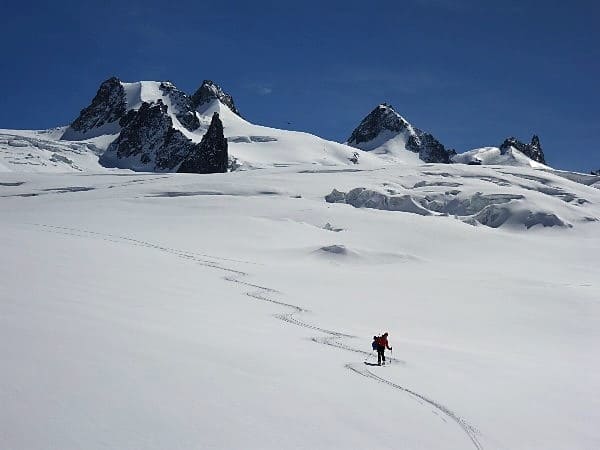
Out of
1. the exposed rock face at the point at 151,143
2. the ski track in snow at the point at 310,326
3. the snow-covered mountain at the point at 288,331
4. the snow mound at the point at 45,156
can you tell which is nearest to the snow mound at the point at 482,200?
the snow-covered mountain at the point at 288,331

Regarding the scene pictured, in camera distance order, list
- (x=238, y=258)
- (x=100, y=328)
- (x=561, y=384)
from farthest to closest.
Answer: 1. (x=238, y=258)
2. (x=561, y=384)
3. (x=100, y=328)

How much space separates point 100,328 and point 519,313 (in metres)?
24.0

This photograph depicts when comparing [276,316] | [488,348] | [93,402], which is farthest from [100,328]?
[488,348]

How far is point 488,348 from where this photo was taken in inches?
869

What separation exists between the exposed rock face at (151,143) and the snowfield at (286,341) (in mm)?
118774

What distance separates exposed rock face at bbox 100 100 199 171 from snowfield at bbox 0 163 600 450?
119 m

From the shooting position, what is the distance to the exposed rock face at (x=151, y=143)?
175125 millimetres

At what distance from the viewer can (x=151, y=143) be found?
599ft

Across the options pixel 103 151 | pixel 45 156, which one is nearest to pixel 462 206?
pixel 45 156

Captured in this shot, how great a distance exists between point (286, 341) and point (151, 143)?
17526cm

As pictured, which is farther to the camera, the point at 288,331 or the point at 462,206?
the point at 462,206

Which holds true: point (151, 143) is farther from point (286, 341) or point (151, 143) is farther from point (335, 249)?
point (286, 341)

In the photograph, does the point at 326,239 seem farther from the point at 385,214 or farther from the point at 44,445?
the point at 44,445

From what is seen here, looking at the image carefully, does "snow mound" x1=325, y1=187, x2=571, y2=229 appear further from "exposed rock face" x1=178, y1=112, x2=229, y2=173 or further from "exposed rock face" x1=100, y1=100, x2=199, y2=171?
"exposed rock face" x1=100, y1=100, x2=199, y2=171
